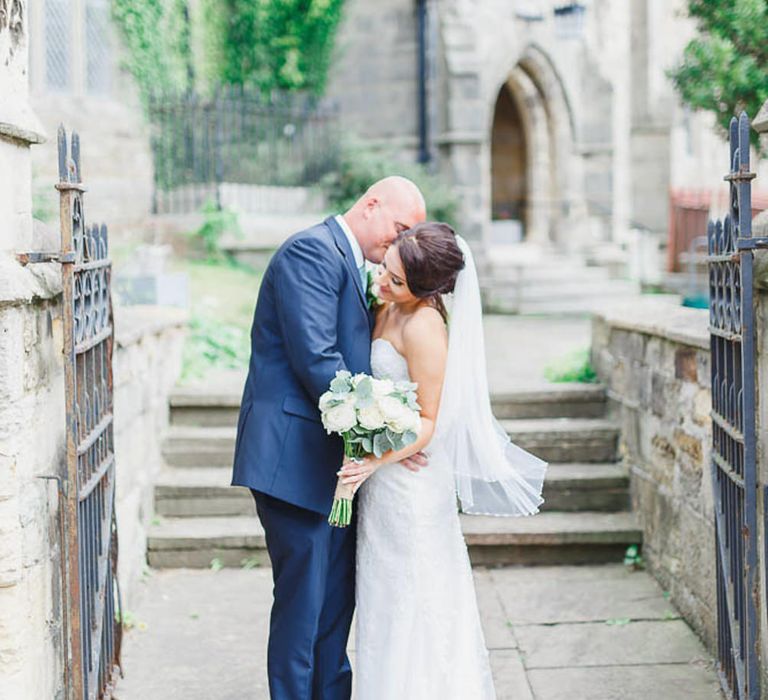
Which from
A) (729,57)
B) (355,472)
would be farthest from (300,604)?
(729,57)

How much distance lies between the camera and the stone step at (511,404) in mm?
6945

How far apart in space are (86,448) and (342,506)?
871 millimetres

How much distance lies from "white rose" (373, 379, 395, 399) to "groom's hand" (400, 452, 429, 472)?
401 mm

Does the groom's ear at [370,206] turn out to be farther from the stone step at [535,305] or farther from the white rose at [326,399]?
the stone step at [535,305]

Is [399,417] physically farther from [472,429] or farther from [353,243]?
[353,243]

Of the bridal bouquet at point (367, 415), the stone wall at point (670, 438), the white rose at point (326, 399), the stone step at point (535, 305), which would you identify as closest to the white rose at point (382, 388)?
the bridal bouquet at point (367, 415)

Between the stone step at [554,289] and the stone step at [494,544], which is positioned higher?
the stone step at [554,289]

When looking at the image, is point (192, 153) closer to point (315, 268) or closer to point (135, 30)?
point (135, 30)

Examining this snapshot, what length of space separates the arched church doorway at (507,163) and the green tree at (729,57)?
863 cm

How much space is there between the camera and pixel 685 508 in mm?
5188

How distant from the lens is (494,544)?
19.6ft

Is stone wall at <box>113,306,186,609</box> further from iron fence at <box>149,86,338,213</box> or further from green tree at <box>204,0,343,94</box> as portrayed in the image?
green tree at <box>204,0,343,94</box>

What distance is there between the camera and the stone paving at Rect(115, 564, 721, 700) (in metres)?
4.42

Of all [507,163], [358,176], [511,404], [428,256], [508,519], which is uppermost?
[507,163]
